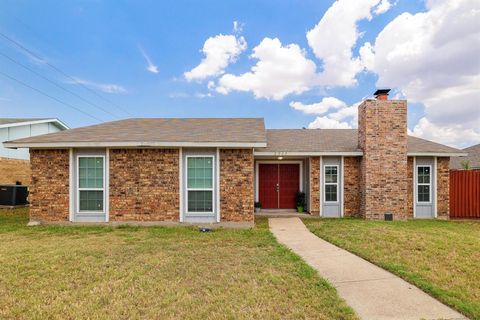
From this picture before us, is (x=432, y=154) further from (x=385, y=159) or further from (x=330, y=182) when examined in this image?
(x=330, y=182)

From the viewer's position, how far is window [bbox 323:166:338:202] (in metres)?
11.6

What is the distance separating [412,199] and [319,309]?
9.79 m

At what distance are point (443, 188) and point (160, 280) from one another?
1163 centimetres

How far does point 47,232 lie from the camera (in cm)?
846

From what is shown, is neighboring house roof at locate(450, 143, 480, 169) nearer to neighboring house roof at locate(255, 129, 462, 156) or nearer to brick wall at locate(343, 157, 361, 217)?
neighboring house roof at locate(255, 129, 462, 156)

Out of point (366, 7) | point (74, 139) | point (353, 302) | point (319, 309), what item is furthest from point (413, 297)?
point (366, 7)

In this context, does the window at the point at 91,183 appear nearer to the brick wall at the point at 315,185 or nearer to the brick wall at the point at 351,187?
the brick wall at the point at 315,185

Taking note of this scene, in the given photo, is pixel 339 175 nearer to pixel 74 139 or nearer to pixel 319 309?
pixel 319 309

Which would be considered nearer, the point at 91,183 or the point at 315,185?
the point at 91,183

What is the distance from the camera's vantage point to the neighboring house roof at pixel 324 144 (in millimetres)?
11258

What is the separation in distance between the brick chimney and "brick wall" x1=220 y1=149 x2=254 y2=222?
4.64 m

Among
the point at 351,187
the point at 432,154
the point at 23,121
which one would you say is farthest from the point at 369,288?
the point at 23,121

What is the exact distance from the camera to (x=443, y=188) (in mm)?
11508

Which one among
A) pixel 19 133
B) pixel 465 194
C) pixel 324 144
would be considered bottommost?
pixel 465 194
